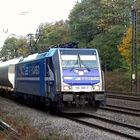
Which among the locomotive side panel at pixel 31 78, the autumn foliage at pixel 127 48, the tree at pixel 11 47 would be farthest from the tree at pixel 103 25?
the tree at pixel 11 47

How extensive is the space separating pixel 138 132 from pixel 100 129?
61.5 inches

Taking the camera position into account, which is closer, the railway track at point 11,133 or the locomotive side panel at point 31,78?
the railway track at point 11,133

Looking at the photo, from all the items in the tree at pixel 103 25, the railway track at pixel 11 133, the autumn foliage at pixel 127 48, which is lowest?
the railway track at pixel 11 133

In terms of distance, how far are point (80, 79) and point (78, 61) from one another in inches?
36.8

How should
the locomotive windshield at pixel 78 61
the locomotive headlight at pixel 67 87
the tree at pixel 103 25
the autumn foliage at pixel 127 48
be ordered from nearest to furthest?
the locomotive headlight at pixel 67 87 → the locomotive windshield at pixel 78 61 → the autumn foliage at pixel 127 48 → the tree at pixel 103 25

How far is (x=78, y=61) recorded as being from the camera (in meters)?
21.1

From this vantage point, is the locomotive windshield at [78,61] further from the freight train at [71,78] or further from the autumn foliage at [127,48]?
the autumn foliage at [127,48]

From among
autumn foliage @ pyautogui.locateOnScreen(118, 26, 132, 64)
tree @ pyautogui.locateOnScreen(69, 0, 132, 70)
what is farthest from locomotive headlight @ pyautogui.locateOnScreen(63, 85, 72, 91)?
tree @ pyautogui.locateOnScreen(69, 0, 132, 70)

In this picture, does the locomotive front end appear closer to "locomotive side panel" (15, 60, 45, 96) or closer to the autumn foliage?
"locomotive side panel" (15, 60, 45, 96)

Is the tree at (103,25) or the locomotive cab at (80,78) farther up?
the tree at (103,25)

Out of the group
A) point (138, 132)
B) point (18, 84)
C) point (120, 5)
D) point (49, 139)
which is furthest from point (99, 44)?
point (49, 139)

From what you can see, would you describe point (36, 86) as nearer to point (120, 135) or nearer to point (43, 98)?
point (43, 98)

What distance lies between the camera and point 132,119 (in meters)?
19.2

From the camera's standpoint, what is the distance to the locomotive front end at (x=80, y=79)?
67.1ft
